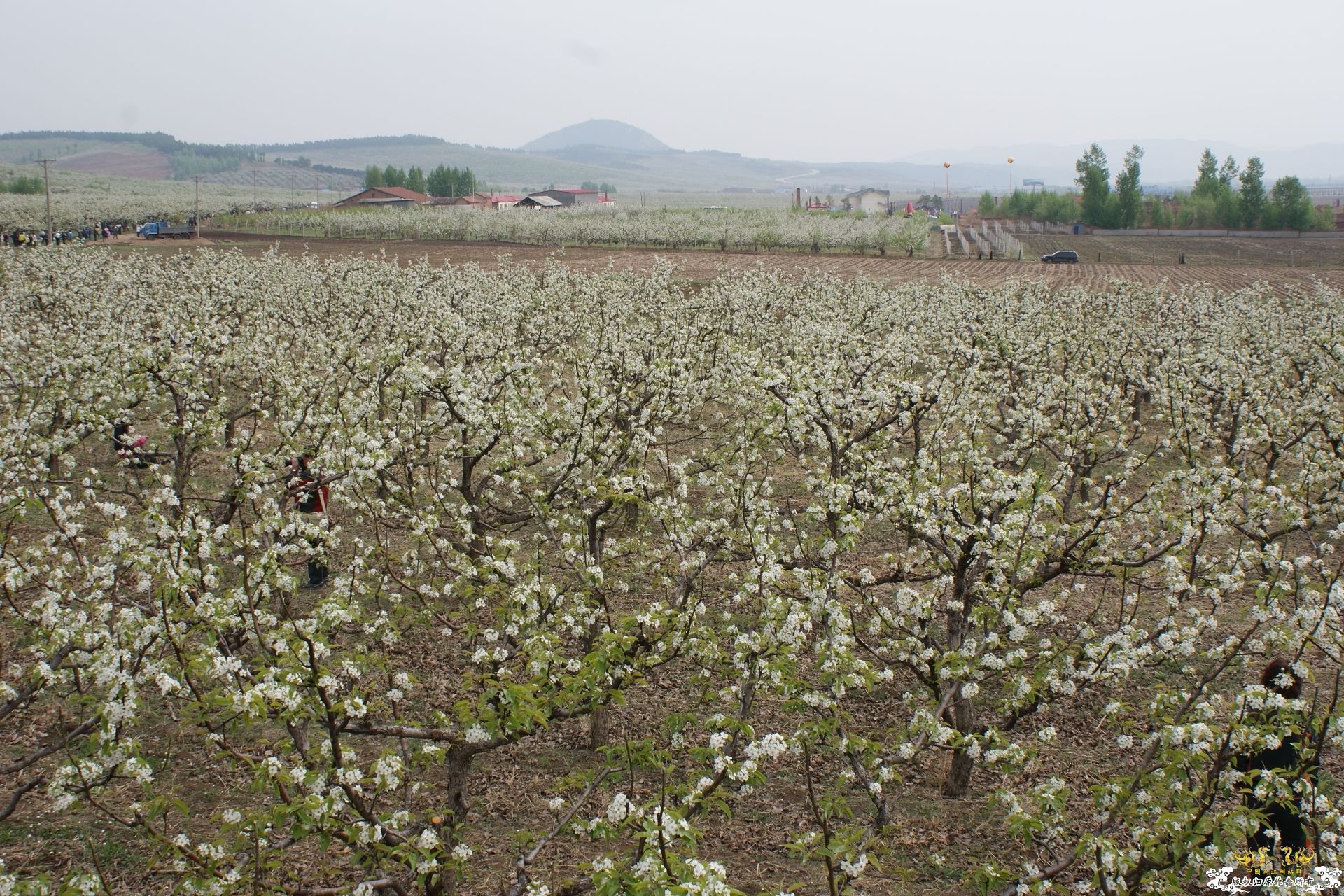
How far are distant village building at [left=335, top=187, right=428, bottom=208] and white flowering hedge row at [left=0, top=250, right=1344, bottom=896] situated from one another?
132136 mm

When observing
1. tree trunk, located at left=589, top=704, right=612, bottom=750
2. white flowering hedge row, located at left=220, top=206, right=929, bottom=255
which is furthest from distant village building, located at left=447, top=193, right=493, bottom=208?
tree trunk, located at left=589, top=704, right=612, bottom=750

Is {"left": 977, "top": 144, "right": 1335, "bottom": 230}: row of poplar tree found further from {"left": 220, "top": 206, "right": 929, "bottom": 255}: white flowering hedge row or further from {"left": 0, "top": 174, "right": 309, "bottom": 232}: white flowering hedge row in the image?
{"left": 0, "top": 174, "right": 309, "bottom": 232}: white flowering hedge row

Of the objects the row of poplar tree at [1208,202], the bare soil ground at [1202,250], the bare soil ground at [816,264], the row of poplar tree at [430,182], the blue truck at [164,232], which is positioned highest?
the row of poplar tree at [430,182]

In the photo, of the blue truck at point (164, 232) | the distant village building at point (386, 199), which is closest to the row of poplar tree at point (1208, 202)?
the distant village building at point (386, 199)

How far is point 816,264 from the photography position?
67.4 meters

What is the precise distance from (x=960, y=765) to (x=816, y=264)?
61.6 m

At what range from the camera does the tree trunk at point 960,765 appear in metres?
8.71

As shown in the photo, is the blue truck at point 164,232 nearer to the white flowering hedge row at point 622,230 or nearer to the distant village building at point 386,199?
the white flowering hedge row at point 622,230

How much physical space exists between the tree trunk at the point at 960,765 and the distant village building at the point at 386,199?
465 feet

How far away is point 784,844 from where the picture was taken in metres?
8.02

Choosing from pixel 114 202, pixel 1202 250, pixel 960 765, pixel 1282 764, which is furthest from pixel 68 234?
pixel 1202 250

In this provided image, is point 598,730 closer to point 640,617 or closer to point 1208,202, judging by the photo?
point 640,617

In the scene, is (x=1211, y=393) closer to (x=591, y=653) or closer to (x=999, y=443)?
(x=999, y=443)

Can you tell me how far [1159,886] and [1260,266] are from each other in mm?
75005
